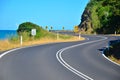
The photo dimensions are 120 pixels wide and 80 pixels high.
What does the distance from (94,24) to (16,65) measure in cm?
7540

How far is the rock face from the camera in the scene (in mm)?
94688

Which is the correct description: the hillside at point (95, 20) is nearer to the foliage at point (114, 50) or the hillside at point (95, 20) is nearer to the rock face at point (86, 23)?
the rock face at point (86, 23)

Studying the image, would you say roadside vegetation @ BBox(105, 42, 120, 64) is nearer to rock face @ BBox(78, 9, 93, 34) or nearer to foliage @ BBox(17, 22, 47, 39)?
foliage @ BBox(17, 22, 47, 39)

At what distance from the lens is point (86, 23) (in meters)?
97.2

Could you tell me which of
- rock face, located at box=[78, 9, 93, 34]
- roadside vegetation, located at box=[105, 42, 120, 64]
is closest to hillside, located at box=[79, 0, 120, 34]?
rock face, located at box=[78, 9, 93, 34]

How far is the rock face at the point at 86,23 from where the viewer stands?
3728 inches

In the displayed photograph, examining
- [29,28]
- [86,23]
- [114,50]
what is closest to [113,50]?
[114,50]

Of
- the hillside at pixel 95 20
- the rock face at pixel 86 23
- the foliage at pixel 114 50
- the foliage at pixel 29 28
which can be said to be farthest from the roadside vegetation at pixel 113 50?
the rock face at pixel 86 23

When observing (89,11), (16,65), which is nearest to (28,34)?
(16,65)

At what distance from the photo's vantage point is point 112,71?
17.0 meters

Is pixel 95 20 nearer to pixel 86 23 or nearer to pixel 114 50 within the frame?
pixel 86 23

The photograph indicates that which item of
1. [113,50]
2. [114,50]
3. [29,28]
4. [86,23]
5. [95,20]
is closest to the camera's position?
[114,50]

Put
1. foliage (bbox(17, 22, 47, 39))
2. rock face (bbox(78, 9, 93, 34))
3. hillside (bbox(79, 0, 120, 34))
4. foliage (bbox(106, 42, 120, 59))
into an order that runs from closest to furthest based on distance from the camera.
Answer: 1. foliage (bbox(106, 42, 120, 59))
2. foliage (bbox(17, 22, 47, 39))
3. hillside (bbox(79, 0, 120, 34))
4. rock face (bbox(78, 9, 93, 34))

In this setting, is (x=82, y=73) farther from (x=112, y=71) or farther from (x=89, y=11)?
(x=89, y=11)
